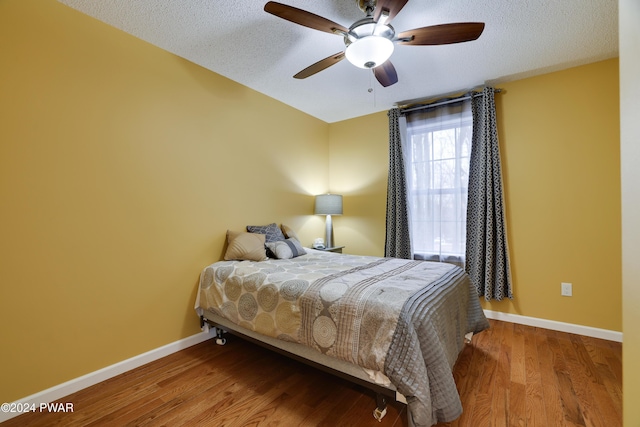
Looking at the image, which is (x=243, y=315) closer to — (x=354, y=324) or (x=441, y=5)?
(x=354, y=324)

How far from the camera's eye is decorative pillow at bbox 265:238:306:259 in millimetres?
2832

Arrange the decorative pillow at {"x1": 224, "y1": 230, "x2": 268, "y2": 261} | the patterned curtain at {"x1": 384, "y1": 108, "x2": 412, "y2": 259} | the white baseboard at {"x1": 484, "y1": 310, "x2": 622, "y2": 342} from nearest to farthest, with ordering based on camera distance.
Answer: the white baseboard at {"x1": 484, "y1": 310, "x2": 622, "y2": 342}
the decorative pillow at {"x1": 224, "y1": 230, "x2": 268, "y2": 261}
the patterned curtain at {"x1": 384, "y1": 108, "x2": 412, "y2": 259}

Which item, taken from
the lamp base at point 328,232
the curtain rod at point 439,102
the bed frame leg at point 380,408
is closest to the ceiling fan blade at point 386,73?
the curtain rod at point 439,102

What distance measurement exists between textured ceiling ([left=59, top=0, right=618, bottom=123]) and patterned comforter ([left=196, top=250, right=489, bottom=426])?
1.83 m

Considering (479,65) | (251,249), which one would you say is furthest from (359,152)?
(251,249)

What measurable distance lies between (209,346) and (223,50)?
2578 millimetres

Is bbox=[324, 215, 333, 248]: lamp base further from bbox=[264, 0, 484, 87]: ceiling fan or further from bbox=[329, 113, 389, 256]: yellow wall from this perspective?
bbox=[264, 0, 484, 87]: ceiling fan

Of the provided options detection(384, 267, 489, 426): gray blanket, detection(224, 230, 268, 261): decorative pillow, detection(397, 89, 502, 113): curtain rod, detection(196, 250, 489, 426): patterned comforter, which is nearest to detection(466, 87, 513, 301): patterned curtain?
detection(397, 89, 502, 113): curtain rod

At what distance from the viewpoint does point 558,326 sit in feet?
9.07

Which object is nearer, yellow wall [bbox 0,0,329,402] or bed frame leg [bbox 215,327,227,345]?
yellow wall [bbox 0,0,329,402]

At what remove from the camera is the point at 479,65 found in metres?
2.68

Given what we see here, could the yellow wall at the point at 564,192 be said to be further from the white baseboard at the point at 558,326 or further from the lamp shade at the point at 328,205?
the lamp shade at the point at 328,205

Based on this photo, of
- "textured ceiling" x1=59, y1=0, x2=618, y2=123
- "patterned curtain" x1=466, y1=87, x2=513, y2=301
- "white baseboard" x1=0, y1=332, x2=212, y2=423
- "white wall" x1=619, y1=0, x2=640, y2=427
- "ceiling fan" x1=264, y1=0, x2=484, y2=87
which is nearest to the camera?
"white wall" x1=619, y1=0, x2=640, y2=427

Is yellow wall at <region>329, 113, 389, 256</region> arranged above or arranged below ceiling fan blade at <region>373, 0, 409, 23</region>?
below
